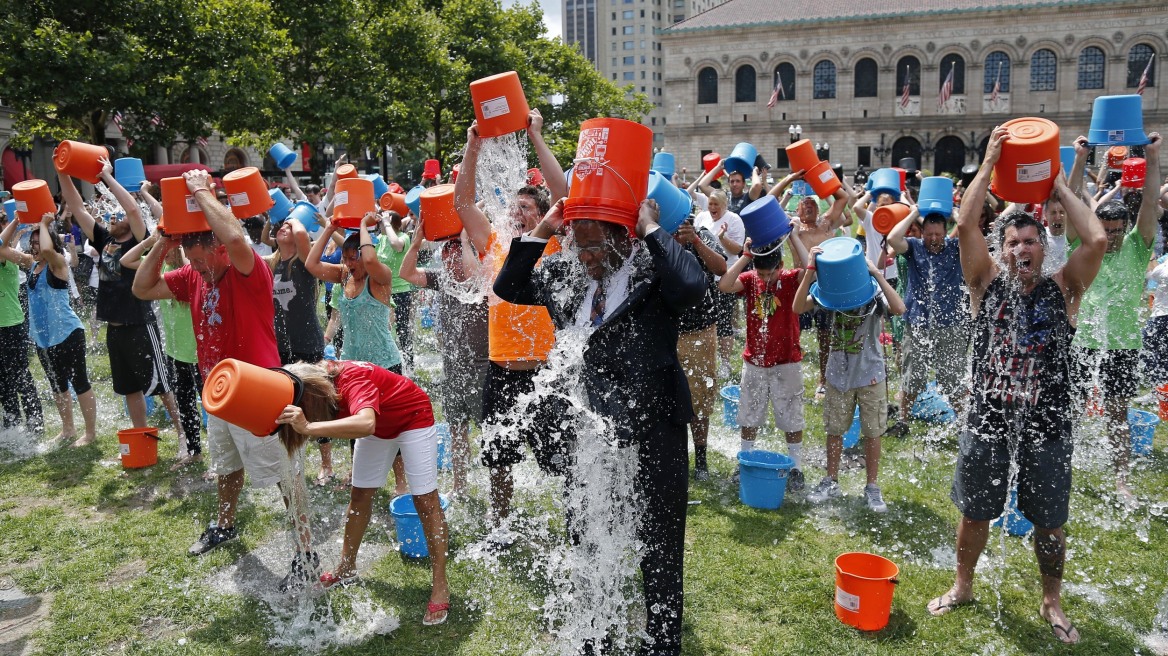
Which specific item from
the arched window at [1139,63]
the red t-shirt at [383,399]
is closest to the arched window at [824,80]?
the arched window at [1139,63]

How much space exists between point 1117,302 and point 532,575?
4.42 m

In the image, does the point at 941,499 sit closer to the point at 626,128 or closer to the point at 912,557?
the point at 912,557

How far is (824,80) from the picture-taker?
192 feet

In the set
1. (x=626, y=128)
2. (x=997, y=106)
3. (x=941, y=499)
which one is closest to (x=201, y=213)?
(x=626, y=128)

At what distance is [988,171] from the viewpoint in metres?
3.56

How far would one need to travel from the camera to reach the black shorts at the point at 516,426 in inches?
166

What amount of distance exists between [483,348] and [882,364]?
2.74m

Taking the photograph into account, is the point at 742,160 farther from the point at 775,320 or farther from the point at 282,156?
the point at 282,156

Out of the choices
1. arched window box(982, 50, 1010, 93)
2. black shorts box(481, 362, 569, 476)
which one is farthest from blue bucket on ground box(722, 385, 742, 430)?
arched window box(982, 50, 1010, 93)

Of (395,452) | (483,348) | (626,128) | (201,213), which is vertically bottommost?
(395,452)

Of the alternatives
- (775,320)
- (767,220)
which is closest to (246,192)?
(767,220)

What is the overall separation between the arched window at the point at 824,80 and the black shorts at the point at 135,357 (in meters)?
58.4

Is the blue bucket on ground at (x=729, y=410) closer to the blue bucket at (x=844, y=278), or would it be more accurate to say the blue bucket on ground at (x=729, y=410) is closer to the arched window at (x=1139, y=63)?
the blue bucket at (x=844, y=278)

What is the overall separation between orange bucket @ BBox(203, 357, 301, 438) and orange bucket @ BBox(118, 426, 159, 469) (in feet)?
12.1
